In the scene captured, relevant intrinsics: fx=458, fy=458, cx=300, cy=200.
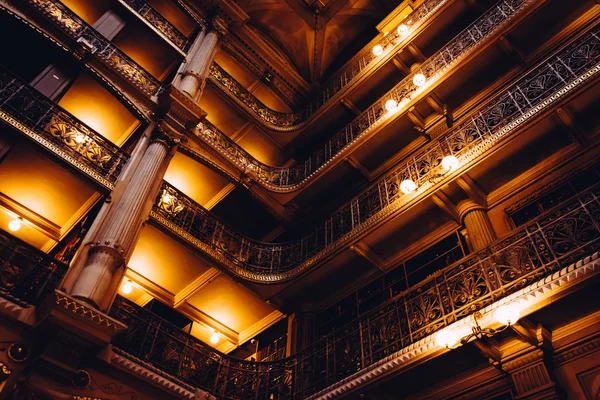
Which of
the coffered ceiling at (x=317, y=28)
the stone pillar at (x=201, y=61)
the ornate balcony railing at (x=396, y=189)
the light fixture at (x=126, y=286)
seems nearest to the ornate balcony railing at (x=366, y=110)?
the stone pillar at (x=201, y=61)

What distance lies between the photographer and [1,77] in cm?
793

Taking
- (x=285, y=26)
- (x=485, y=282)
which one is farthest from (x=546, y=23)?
(x=285, y=26)

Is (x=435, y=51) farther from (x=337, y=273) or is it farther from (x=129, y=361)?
(x=129, y=361)

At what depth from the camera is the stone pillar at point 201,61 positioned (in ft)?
36.1

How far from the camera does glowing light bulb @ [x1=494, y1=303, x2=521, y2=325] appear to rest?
18.0 ft

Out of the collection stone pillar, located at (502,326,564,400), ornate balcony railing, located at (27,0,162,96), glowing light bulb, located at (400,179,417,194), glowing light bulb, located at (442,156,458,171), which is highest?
ornate balcony railing, located at (27,0,162,96)

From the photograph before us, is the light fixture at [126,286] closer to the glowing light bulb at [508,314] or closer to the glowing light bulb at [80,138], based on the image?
the glowing light bulb at [80,138]

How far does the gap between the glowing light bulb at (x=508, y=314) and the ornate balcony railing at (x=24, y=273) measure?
5963 mm

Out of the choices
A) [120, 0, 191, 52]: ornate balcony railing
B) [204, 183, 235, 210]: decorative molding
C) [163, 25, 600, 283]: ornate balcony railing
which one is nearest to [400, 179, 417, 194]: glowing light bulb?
[163, 25, 600, 283]: ornate balcony railing

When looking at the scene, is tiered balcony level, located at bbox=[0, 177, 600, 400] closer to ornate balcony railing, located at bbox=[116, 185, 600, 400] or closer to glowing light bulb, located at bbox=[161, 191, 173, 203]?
ornate balcony railing, located at bbox=[116, 185, 600, 400]

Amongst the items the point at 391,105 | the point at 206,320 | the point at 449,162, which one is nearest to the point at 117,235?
the point at 206,320

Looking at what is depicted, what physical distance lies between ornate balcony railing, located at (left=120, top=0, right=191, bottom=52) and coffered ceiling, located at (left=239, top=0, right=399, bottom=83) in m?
4.29

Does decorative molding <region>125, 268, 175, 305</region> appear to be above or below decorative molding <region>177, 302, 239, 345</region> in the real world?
above

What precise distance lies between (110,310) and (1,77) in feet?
14.8
